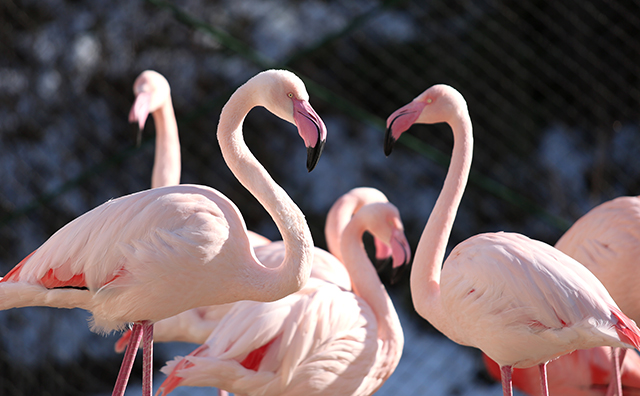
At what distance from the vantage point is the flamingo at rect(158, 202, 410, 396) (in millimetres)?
1887

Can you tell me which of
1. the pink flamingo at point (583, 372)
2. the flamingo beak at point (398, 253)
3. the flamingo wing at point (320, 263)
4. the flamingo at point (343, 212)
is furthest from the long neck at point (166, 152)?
the pink flamingo at point (583, 372)

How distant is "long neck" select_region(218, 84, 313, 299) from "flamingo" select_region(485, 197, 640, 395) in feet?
3.28

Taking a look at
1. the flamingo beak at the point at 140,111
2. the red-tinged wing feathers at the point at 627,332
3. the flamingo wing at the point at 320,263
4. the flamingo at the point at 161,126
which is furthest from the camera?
the flamingo at the point at 161,126

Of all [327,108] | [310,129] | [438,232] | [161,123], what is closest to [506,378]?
[438,232]

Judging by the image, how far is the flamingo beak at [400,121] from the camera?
2045mm

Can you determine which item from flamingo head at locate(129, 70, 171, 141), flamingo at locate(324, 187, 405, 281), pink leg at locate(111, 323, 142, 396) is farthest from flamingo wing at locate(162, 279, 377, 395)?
flamingo head at locate(129, 70, 171, 141)

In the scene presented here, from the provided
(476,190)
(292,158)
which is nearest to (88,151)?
(292,158)

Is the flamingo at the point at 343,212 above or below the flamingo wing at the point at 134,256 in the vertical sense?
below

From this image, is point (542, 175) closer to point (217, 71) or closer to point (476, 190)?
point (476, 190)

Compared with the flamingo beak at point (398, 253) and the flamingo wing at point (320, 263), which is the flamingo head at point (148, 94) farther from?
the flamingo beak at point (398, 253)

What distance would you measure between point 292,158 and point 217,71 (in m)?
0.77

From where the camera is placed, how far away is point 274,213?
5.51 ft

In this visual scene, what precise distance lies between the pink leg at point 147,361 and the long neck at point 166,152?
860 mm

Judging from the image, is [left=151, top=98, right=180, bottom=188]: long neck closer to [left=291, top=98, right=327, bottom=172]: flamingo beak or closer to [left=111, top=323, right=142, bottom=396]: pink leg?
[left=111, top=323, right=142, bottom=396]: pink leg
